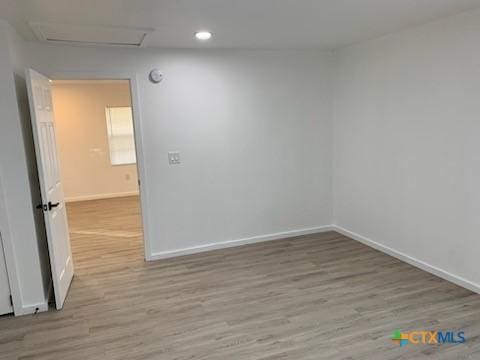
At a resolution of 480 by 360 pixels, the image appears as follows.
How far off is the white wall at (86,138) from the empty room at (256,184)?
2545 mm

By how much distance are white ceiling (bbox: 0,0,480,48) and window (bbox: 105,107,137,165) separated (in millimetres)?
4270

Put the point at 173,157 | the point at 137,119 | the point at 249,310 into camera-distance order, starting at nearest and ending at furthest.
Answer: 1. the point at 249,310
2. the point at 137,119
3. the point at 173,157

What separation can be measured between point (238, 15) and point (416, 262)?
287 centimetres

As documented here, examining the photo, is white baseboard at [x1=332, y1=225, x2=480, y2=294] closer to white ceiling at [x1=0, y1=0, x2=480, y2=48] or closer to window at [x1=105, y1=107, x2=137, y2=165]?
white ceiling at [x1=0, y1=0, x2=480, y2=48]

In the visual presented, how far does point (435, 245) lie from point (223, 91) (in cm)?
269

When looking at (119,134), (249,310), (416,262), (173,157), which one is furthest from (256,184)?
(119,134)

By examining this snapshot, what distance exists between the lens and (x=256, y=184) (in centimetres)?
432

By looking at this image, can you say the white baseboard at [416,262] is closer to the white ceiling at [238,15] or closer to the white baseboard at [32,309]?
the white ceiling at [238,15]

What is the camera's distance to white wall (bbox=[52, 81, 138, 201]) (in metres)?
6.96

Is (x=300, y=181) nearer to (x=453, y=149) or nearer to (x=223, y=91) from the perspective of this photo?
(x=223, y=91)

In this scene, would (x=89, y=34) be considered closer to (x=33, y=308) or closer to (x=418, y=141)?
(x=33, y=308)

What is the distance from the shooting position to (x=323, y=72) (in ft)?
14.4

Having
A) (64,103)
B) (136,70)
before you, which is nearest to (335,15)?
(136,70)

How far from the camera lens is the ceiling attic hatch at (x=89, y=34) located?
9.08 ft
